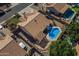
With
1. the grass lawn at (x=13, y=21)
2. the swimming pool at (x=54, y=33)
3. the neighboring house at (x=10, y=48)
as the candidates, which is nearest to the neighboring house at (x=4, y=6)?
the grass lawn at (x=13, y=21)

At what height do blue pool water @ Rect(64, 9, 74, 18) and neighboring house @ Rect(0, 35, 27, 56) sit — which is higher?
blue pool water @ Rect(64, 9, 74, 18)

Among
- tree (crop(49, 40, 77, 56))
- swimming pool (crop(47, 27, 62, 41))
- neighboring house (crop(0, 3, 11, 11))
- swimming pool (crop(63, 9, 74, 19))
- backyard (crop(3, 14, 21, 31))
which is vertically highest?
neighboring house (crop(0, 3, 11, 11))

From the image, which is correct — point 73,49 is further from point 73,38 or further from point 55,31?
point 55,31

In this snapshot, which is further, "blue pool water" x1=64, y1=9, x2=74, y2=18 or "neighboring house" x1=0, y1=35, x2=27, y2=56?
"blue pool water" x1=64, y1=9, x2=74, y2=18

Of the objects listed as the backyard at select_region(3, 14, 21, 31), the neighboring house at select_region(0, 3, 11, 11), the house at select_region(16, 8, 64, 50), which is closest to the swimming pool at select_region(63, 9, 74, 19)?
the house at select_region(16, 8, 64, 50)

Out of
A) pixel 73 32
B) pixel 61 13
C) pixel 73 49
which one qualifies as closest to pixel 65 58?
pixel 73 49

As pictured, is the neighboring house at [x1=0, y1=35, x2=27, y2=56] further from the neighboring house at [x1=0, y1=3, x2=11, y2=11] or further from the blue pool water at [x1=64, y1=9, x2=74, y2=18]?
the blue pool water at [x1=64, y1=9, x2=74, y2=18]

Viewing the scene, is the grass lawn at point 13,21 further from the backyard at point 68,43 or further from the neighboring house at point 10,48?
the backyard at point 68,43
